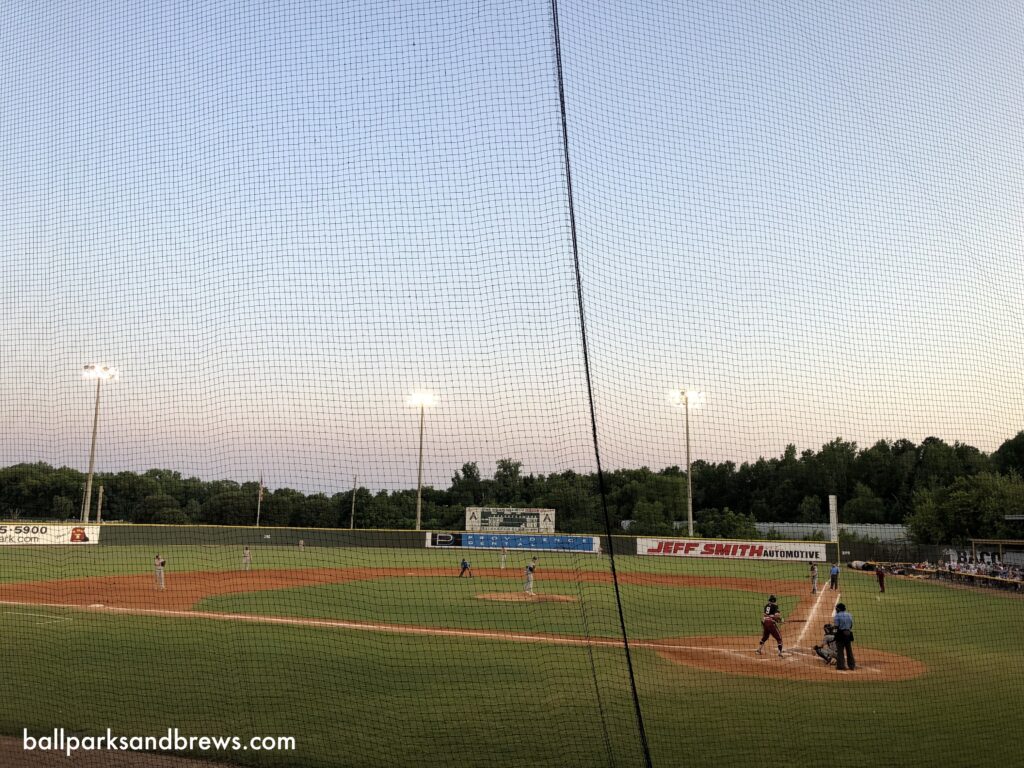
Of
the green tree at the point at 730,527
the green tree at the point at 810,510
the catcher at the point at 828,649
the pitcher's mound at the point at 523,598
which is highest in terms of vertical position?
the green tree at the point at 810,510

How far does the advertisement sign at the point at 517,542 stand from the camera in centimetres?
2645

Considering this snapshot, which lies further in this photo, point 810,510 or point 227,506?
point 810,510

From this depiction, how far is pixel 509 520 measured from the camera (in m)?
30.4

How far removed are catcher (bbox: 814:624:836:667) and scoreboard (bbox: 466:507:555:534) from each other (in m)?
20.6

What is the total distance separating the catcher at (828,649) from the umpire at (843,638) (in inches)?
6.5

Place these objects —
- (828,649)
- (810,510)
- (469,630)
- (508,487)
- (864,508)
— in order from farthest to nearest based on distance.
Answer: (508,487) < (810,510) < (864,508) < (469,630) < (828,649)

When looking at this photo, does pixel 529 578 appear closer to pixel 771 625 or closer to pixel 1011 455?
pixel 771 625

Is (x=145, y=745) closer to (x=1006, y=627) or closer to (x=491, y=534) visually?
(x=1006, y=627)

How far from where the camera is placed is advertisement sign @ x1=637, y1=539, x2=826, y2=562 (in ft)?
80.3

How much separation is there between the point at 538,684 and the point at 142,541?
71.1ft

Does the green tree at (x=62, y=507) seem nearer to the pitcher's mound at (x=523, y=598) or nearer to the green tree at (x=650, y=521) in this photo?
the pitcher's mound at (x=523, y=598)

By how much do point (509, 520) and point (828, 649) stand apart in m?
21.1

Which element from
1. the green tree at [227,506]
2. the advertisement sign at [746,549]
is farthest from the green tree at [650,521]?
the green tree at [227,506]

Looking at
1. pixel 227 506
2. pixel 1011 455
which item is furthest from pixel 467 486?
pixel 1011 455
